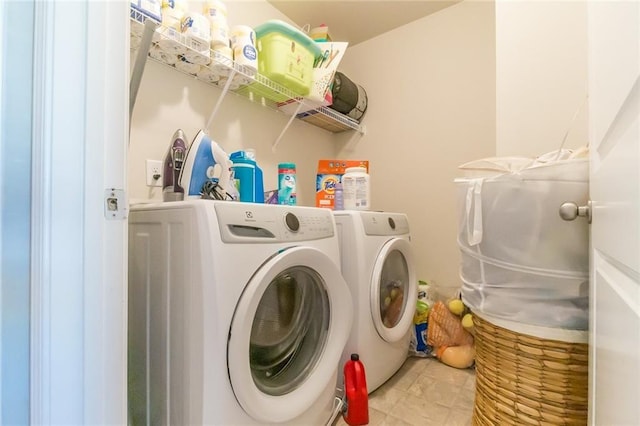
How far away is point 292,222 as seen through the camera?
930mm

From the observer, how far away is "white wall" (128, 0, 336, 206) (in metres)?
1.29

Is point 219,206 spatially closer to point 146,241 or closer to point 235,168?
point 146,241

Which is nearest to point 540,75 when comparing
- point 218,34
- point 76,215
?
point 218,34

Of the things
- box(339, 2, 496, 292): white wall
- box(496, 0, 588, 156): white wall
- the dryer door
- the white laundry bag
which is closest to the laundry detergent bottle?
the dryer door

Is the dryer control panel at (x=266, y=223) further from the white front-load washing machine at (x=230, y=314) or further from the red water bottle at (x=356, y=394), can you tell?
the red water bottle at (x=356, y=394)

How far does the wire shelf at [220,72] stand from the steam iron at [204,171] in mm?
460

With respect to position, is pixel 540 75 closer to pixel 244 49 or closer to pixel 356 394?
pixel 244 49

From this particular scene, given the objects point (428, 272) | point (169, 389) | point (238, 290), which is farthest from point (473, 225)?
point (428, 272)

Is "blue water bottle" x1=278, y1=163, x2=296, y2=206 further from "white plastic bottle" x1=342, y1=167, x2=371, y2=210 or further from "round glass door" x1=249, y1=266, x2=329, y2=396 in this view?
"round glass door" x1=249, y1=266, x2=329, y2=396

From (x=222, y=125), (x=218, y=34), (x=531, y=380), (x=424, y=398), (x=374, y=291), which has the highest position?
(x=218, y=34)

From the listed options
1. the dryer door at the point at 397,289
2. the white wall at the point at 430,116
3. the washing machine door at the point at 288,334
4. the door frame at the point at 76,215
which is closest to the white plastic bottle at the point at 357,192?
the dryer door at the point at 397,289

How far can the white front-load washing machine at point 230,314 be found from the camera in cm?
71

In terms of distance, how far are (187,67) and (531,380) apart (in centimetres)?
177

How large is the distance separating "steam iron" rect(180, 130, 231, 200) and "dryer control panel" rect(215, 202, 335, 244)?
9.4 inches
